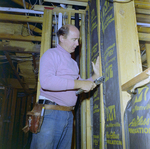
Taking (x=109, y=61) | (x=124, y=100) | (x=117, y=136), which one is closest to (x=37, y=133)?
(x=117, y=136)

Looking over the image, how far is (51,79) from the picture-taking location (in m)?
1.60

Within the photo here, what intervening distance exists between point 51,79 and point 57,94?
0.20 metres

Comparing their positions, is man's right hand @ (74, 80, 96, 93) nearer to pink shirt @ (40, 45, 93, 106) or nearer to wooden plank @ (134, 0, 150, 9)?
pink shirt @ (40, 45, 93, 106)

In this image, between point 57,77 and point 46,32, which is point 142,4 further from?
point 57,77

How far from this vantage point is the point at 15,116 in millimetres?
6805

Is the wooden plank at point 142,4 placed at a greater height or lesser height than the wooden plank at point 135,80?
greater

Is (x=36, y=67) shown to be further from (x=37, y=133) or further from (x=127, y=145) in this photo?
(x=127, y=145)

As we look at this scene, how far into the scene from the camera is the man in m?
1.62

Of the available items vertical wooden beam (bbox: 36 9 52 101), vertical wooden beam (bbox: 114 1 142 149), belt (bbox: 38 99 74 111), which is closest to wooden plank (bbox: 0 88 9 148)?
vertical wooden beam (bbox: 36 9 52 101)

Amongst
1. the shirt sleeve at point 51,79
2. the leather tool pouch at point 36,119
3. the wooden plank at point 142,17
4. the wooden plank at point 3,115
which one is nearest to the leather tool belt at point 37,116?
the leather tool pouch at point 36,119

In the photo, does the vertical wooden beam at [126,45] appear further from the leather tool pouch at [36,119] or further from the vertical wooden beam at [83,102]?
A: the vertical wooden beam at [83,102]

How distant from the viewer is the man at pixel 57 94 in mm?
1615

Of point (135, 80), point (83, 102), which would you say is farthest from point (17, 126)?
point (135, 80)

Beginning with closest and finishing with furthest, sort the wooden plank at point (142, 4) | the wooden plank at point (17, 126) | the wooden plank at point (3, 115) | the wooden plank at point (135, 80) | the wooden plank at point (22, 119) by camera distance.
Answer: the wooden plank at point (135, 80)
the wooden plank at point (142, 4)
the wooden plank at point (3, 115)
the wooden plank at point (17, 126)
the wooden plank at point (22, 119)
